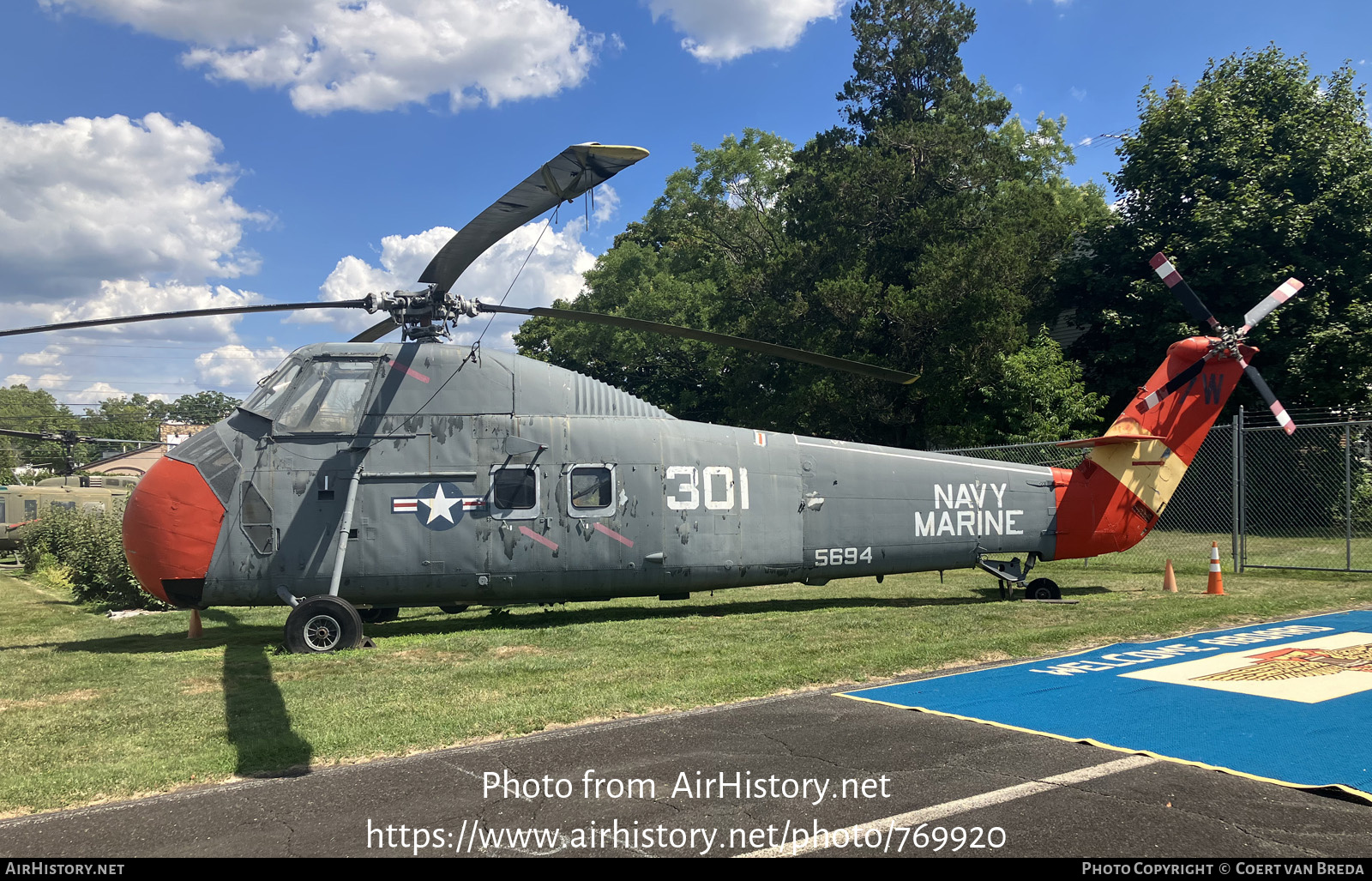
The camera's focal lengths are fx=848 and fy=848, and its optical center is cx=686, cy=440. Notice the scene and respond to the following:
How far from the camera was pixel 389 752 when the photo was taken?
6.27m

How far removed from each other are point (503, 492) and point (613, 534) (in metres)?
1.59

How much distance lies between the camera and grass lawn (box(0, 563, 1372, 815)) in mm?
6375

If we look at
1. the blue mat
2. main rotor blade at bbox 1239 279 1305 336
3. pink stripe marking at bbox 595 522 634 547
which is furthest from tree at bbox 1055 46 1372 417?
pink stripe marking at bbox 595 522 634 547

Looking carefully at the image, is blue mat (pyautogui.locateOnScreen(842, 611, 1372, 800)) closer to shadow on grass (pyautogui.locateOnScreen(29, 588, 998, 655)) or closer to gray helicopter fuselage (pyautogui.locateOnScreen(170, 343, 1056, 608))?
gray helicopter fuselage (pyautogui.locateOnScreen(170, 343, 1056, 608))

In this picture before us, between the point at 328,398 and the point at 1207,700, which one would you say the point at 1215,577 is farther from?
the point at 328,398

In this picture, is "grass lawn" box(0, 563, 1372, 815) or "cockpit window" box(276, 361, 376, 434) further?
"cockpit window" box(276, 361, 376, 434)

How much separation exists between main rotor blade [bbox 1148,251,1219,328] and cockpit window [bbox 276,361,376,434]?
11.5 m

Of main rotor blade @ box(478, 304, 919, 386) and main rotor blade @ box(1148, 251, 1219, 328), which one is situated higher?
main rotor blade @ box(1148, 251, 1219, 328)

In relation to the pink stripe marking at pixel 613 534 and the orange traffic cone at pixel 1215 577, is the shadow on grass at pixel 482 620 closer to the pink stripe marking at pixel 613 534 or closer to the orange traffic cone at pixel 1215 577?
the pink stripe marking at pixel 613 534

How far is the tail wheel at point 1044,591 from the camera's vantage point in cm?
1341

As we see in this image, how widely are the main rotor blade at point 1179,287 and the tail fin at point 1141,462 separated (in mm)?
459
